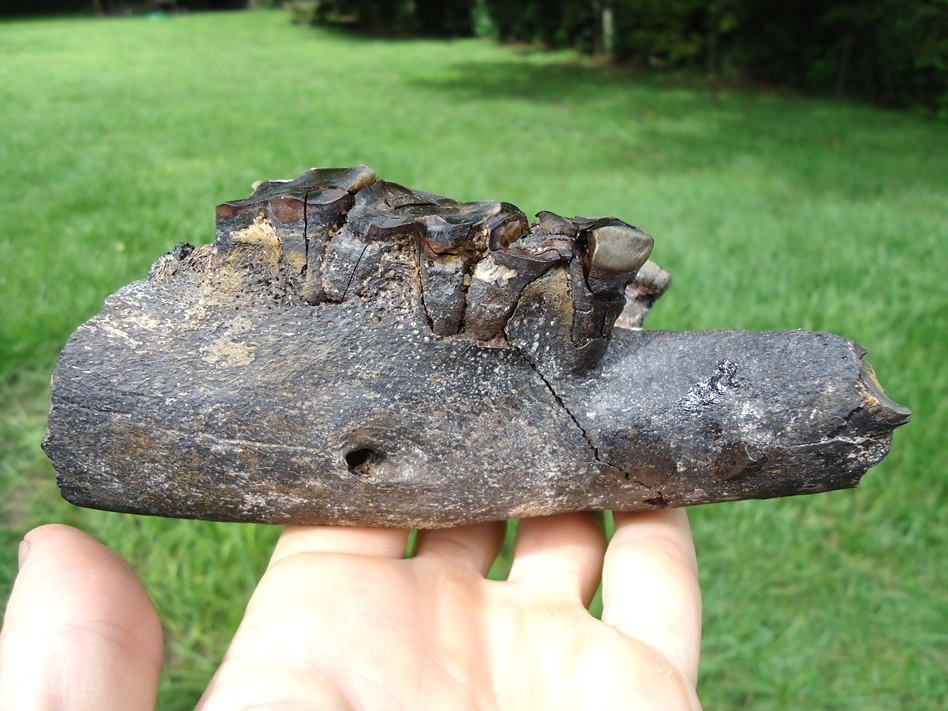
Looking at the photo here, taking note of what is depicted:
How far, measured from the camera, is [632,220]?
15.3 feet

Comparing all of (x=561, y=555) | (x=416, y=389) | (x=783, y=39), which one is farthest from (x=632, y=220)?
(x=783, y=39)

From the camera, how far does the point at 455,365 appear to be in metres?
1.59

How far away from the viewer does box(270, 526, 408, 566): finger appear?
174 centimetres

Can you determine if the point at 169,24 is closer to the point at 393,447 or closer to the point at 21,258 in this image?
the point at 21,258

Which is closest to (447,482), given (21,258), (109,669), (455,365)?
(455,365)

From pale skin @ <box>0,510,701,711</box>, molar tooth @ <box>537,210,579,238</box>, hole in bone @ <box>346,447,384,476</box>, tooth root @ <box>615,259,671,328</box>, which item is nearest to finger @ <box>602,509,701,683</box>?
pale skin @ <box>0,510,701,711</box>

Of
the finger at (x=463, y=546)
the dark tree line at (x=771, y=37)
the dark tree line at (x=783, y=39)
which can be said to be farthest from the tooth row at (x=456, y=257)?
the dark tree line at (x=783, y=39)

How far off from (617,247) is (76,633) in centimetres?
113

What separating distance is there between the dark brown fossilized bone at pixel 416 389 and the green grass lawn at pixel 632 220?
808 mm

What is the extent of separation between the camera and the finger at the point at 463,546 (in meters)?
1.91

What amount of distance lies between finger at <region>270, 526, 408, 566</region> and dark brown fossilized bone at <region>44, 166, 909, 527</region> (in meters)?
0.12

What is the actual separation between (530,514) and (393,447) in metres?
0.35

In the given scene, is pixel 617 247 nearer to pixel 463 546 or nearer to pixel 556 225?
pixel 556 225

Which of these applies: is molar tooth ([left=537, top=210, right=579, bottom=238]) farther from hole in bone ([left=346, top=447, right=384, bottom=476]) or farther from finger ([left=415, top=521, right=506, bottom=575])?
finger ([left=415, top=521, right=506, bottom=575])
